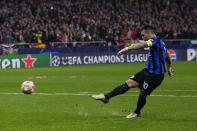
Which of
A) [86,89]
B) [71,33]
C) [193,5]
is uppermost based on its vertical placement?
[193,5]

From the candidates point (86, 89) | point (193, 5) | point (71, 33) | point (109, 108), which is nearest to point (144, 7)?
point (193, 5)

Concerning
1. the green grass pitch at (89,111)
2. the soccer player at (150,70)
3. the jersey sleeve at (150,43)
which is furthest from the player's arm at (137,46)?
the green grass pitch at (89,111)

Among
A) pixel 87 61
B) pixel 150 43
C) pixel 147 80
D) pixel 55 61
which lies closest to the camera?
pixel 150 43

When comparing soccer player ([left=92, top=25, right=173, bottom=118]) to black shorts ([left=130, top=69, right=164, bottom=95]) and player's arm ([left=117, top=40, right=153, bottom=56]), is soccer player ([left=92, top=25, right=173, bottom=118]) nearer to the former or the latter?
black shorts ([left=130, top=69, right=164, bottom=95])

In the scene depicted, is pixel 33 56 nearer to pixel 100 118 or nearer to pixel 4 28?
pixel 4 28

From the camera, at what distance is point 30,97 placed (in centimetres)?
1383

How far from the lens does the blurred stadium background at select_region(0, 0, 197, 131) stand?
9.71m

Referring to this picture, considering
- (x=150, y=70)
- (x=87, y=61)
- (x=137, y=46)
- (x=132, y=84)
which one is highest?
(x=137, y=46)

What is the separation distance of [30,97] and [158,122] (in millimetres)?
5904

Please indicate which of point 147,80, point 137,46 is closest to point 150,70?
point 147,80

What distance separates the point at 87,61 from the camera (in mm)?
33844

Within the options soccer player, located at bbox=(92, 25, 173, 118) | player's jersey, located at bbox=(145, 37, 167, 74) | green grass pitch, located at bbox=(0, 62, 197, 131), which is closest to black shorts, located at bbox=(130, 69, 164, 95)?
soccer player, located at bbox=(92, 25, 173, 118)

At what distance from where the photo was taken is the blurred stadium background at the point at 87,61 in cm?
971

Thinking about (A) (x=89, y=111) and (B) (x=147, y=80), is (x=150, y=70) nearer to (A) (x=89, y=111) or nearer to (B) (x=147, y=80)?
(B) (x=147, y=80)
